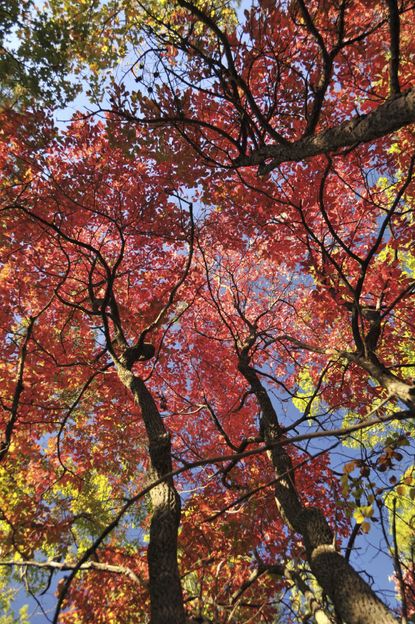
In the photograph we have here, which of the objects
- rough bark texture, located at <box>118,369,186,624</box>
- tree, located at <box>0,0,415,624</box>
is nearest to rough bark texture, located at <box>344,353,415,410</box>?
tree, located at <box>0,0,415,624</box>

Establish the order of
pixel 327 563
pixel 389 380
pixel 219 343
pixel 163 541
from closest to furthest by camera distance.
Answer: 1. pixel 389 380
2. pixel 163 541
3. pixel 327 563
4. pixel 219 343

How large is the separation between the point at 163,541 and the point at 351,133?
14.3 feet

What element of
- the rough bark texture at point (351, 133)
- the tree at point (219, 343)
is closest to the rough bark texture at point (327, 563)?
the tree at point (219, 343)

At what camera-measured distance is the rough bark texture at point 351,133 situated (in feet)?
9.61

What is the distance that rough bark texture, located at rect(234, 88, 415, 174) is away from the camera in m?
2.93

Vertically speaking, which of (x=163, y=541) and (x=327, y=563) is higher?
(x=163, y=541)

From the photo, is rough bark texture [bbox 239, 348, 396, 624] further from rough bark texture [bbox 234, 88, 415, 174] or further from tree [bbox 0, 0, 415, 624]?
rough bark texture [bbox 234, 88, 415, 174]

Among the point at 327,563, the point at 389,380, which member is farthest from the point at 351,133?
the point at 327,563

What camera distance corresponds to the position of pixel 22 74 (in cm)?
546

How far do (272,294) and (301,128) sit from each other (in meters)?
9.78

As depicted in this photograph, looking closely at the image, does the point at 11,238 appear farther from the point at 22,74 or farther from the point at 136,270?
the point at 22,74

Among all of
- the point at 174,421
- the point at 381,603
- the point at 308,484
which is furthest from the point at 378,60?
the point at 174,421

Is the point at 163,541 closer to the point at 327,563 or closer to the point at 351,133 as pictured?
the point at 327,563

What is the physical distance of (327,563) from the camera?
13.1 ft
